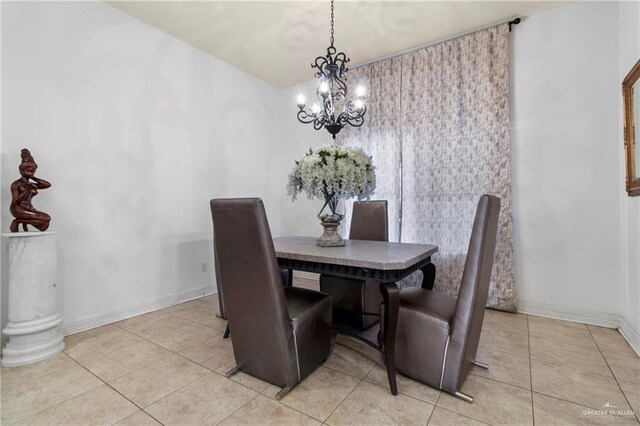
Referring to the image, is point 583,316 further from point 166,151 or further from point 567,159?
point 166,151

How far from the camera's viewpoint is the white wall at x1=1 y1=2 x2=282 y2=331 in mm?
2287

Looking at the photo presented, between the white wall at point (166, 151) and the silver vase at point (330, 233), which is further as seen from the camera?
the white wall at point (166, 151)

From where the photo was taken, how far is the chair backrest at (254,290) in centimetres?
153

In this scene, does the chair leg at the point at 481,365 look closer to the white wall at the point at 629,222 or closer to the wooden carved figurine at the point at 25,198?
the white wall at the point at 629,222

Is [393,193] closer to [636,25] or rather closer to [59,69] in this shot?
[636,25]

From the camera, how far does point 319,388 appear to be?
1703 millimetres

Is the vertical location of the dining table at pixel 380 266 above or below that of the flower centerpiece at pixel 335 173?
below

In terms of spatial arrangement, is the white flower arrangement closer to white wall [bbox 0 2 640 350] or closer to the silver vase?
the silver vase

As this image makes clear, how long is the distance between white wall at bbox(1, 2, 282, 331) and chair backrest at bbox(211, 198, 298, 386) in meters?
1.68

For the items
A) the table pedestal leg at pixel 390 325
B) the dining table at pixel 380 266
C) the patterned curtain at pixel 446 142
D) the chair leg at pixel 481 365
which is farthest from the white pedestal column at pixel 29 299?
the patterned curtain at pixel 446 142

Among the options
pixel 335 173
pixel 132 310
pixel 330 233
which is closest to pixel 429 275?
pixel 330 233

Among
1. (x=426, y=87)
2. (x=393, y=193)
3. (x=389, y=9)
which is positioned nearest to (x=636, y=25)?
(x=426, y=87)

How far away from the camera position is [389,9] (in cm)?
271

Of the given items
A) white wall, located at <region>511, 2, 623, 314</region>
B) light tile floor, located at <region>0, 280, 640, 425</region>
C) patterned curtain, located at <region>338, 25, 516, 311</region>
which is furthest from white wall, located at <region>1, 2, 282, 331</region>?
white wall, located at <region>511, 2, 623, 314</region>
